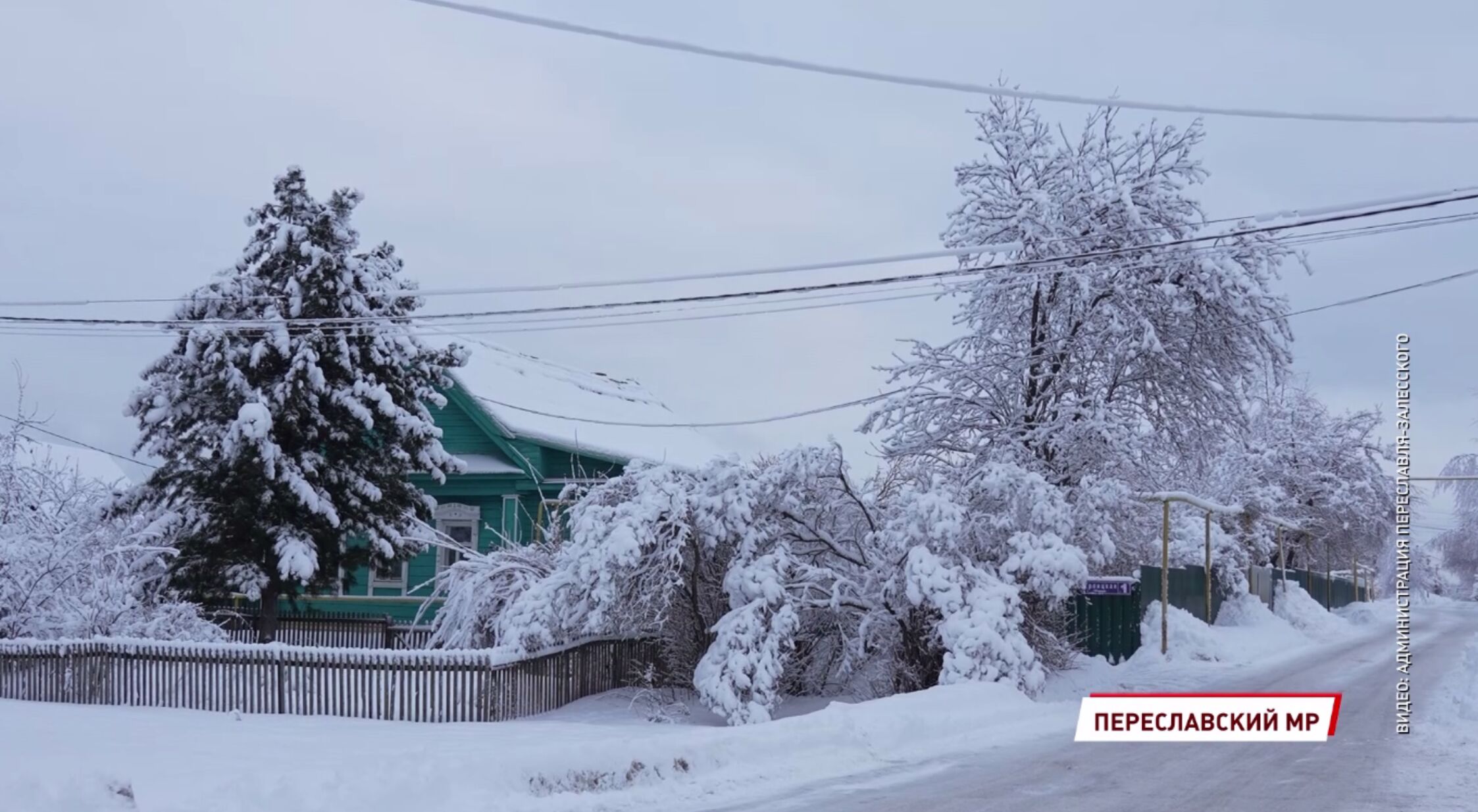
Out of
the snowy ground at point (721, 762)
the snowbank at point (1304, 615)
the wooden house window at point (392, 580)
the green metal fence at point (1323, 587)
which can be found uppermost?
the snowy ground at point (721, 762)

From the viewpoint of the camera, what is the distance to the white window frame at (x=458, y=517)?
32219 millimetres

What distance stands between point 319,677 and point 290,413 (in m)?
7.88

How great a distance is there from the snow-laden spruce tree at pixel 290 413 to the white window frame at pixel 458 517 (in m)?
4.12

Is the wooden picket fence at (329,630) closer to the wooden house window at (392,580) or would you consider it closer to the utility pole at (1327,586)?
the wooden house window at (392,580)

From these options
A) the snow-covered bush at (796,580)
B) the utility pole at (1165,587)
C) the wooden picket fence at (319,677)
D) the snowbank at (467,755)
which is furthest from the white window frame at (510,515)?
the utility pole at (1165,587)

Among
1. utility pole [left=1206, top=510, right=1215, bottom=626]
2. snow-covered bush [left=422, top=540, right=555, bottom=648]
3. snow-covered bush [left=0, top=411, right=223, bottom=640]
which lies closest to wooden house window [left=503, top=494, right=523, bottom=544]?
snow-covered bush [left=0, top=411, right=223, bottom=640]

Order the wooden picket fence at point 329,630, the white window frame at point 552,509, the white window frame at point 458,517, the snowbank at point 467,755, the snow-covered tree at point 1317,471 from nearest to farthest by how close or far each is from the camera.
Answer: the snowbank at point 467,755 → the white window frame at point 552,509 → the wooden picket fence at point 329,630 → the white window frame at point 458,517 → the snow-covered tree at point 1317,471

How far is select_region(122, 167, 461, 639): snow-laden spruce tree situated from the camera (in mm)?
25578

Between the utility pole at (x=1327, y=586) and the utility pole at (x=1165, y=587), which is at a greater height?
the utility pole at (x=1165, y=587)

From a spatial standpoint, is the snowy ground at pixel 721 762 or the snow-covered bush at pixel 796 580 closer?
the snowy ground at pixel 721 762
